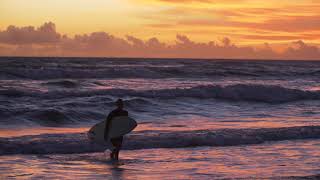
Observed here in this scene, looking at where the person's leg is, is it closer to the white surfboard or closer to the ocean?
the white surfboard

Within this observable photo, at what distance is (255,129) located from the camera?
19812 millimetres

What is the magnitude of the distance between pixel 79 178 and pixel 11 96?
20.1 meters

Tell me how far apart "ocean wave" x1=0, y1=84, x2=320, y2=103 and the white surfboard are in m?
16.4

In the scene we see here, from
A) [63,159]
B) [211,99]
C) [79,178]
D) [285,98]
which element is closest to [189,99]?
[211,99]

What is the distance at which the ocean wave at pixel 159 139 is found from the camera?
15820 mm

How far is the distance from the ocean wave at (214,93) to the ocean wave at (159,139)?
1385cm

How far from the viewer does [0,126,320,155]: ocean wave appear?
1582 centimetres

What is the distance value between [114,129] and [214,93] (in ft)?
71.9

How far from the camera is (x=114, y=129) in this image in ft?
48.5

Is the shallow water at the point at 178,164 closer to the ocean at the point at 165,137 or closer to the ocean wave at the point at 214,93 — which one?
the ocean at the point at 165,137

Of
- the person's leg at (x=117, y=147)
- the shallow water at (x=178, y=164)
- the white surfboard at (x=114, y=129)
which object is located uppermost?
the white surfboard at (x=114, y=129)

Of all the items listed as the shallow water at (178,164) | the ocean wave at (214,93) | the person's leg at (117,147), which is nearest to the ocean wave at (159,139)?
the shallow water at (178,164)

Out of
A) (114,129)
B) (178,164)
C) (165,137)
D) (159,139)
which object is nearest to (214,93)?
(165,137)

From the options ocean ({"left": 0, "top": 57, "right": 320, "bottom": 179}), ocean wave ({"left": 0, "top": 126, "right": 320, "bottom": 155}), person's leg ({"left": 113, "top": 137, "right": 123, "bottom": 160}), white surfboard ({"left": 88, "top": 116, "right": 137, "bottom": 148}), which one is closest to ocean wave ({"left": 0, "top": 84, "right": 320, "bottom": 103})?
ocean ({"left": 0, "top": 57, "right": 320, "bottom": 179})
